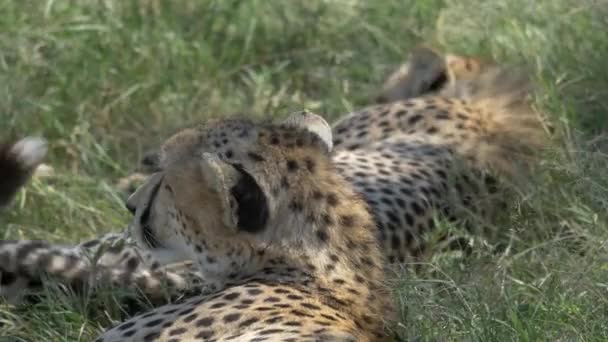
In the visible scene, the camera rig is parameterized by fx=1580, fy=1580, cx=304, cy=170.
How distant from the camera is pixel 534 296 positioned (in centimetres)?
345

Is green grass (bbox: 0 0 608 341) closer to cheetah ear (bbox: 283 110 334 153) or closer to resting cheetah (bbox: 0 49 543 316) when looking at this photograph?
resting cheetah (bbox: 0 49 543 316)

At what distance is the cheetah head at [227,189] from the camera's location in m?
3.40

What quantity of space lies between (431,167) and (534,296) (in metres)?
1.10

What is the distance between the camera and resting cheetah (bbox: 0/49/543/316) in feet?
13.5

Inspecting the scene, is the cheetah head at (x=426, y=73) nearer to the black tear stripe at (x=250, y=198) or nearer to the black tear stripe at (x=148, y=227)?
the black tear stripe at (x=148, y=227)

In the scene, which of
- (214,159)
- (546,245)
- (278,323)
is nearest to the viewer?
(278,323)

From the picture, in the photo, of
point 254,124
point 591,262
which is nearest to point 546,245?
point 591,262

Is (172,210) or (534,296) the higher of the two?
(172,210)

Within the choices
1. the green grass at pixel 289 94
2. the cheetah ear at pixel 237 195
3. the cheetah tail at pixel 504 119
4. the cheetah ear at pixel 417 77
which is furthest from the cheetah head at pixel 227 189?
the cheetah ear at pixel 417 77

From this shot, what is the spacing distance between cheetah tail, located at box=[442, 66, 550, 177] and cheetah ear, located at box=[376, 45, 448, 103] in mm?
61

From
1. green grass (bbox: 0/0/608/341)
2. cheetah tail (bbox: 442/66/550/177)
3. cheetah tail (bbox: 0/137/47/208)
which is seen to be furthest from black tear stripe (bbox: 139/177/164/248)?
cheetah tail (bbox: 442/66/550/177)

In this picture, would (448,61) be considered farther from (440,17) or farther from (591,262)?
(591,262)

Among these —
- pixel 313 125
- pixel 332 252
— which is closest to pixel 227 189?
pixel 332 252

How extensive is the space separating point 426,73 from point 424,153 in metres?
0.59
